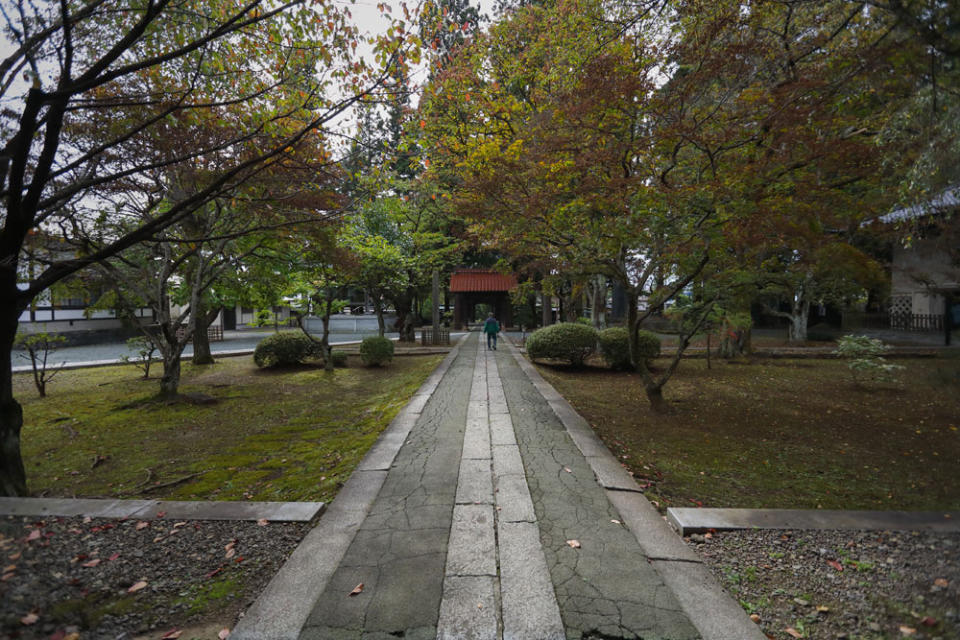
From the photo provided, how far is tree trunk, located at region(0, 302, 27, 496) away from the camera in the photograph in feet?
12.5

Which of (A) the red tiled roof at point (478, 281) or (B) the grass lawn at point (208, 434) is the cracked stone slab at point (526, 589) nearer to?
(B) the grass lawn at point (208, 434)

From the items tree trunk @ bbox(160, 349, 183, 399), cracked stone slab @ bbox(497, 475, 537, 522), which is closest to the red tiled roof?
tree trunk @ bbox(160, 349, 183, 399)

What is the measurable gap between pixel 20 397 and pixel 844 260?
52.3 ft

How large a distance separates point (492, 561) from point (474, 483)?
1.17m

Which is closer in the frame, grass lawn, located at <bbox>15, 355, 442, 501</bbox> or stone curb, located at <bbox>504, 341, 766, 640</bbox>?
stone curb, located at <bbox>504, 341, 766, 640</bbox>

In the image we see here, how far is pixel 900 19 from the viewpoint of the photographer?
9.30 ft

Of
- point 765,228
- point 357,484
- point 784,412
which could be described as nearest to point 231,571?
point 357,484

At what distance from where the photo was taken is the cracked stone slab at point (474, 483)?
342 centimetres

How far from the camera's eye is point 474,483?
12.2ft

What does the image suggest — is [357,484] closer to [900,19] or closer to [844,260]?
[900,19]

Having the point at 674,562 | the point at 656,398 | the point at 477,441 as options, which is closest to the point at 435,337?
the point at 656,398

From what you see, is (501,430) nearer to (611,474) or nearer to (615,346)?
(611,474)

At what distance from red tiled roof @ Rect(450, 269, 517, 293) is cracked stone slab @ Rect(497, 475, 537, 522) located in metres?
19.8

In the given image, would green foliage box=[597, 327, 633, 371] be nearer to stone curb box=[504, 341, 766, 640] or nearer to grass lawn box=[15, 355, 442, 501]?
grass lawn box=[15, 355, 442, 501]
